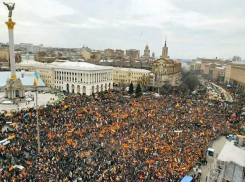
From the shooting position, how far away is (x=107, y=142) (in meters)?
23.1

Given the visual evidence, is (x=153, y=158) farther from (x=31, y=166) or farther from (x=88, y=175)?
(x=31, y=166)

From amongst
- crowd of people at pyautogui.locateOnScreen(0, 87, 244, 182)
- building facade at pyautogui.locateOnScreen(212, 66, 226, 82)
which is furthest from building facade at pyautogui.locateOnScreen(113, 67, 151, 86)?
building facade at pyautogui.locateOnScreen(212, 66, 226, 82)

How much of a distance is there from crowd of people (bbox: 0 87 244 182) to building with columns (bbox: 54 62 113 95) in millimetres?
20800

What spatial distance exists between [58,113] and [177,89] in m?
42.4

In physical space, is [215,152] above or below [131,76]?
below

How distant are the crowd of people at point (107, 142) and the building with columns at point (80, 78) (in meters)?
20.8

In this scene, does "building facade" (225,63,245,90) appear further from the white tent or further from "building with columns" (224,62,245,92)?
the white tent

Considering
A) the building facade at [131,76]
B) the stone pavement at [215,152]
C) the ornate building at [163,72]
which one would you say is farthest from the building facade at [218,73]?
the stone pavement at [215,152]

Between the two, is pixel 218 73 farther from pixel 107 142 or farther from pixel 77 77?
pixel 107 142

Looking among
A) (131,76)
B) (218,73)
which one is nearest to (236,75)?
(218,73)

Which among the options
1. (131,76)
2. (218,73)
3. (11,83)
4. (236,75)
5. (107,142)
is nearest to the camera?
(107,142)

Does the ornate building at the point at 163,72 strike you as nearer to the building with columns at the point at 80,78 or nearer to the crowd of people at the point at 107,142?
the building with columns at the point at 80,78

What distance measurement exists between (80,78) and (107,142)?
35.3 m

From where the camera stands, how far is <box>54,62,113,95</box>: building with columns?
5604cm
